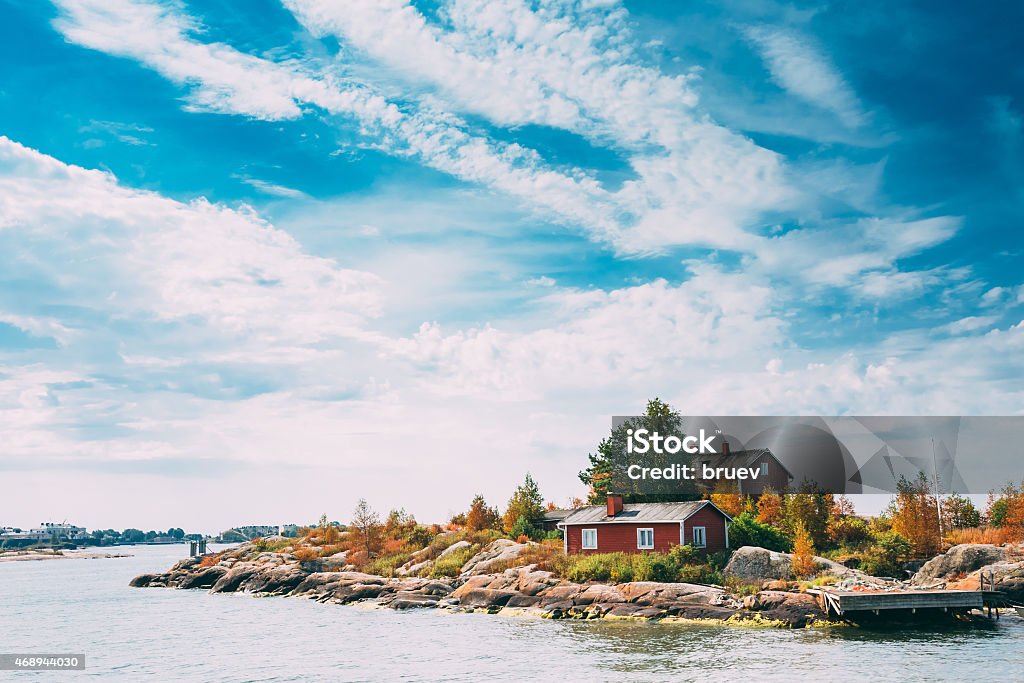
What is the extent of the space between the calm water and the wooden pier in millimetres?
1244

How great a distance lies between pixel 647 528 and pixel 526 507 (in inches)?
676

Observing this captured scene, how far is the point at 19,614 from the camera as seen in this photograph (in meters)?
67.7

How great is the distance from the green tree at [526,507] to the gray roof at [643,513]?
9.64 metres

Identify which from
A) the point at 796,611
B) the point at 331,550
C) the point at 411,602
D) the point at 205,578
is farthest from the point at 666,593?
the point at 205,578

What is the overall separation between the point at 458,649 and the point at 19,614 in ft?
156

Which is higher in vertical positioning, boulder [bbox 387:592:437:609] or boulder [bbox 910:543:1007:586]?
boulder [bbox 910:543:1007:586]

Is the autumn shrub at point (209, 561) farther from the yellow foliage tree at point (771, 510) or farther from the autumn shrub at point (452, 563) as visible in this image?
the yellow foliage tree at point (771, 510)

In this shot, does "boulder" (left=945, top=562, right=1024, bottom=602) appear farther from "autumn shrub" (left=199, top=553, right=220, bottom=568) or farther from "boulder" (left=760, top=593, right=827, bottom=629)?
"autumn shrub" (left=199, top=553, right=220, bottom=568)

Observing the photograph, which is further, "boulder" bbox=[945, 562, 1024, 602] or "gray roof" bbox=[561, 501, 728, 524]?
"gray roof" bbox=[561, 501, 728, 524]

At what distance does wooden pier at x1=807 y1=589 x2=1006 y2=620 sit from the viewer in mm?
40594

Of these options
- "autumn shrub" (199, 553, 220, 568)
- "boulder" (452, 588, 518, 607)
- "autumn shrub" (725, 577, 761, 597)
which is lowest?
"autumn shrub" (199, 553, 220, 568)

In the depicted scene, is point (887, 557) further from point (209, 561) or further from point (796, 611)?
point (209, 561)

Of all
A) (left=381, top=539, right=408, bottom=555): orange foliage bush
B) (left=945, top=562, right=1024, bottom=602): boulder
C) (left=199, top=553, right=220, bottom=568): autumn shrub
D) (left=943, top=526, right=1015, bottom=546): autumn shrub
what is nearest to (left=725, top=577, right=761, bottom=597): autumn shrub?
(left=945, top=562, right=1024, bottom=602): boulder

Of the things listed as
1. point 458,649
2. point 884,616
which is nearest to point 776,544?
point 884,616
